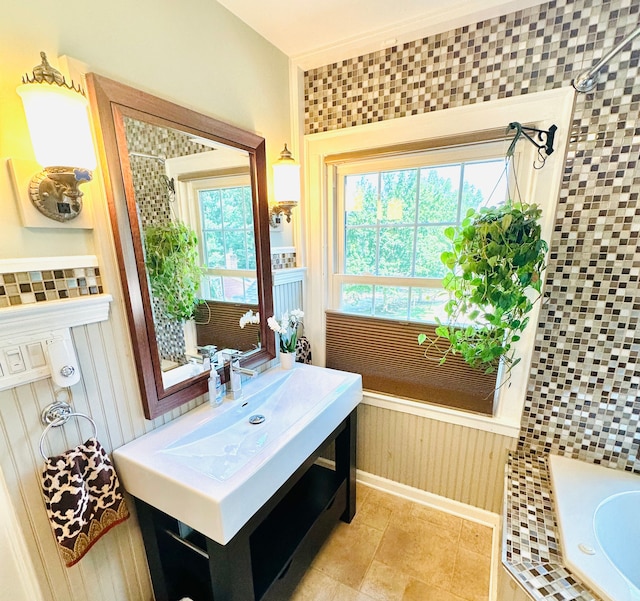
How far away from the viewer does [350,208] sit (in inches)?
73.4

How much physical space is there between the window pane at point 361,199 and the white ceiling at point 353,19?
59cm

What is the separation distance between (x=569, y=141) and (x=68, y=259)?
187 centimetres

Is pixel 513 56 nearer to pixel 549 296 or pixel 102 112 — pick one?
pixel 549 296

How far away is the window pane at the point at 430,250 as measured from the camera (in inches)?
64.5

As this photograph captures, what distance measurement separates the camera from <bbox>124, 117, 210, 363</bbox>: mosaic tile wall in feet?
3.53

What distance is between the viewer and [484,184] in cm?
151

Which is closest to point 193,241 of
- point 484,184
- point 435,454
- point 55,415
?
point 55,415

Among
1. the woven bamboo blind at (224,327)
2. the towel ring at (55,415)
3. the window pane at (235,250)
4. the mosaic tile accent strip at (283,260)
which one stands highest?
the window pane at (235,250)

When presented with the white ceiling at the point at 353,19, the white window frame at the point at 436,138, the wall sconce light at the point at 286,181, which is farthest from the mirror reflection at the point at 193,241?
the white ceiling at the point at 353,19

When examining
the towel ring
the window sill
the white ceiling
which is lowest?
A: the window sill

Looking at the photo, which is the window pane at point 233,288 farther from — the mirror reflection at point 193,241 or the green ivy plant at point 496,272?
the green ivy plant at point 496,272

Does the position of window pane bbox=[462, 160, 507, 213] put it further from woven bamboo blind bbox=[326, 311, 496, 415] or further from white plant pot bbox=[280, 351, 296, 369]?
white plant pot bbox=[280, 351, 296, 369]

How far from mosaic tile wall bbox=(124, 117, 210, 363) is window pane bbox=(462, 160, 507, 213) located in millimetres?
1243

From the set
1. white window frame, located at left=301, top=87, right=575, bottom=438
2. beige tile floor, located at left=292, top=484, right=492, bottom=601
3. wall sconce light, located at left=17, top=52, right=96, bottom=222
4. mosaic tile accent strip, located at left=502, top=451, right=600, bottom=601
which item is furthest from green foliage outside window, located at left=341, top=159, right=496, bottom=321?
wall sconce light, located at left=17, top=52, right=96, bottom=222
